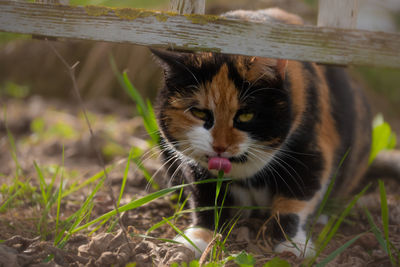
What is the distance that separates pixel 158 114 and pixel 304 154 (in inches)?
25.6

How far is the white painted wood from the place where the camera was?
1477 millimetres

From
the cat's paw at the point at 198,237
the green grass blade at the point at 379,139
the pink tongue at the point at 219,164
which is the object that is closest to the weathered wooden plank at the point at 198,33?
the pink tongue at the point at 219,164

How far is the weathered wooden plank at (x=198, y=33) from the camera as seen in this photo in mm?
1422

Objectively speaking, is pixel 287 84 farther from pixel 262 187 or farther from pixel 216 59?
pixel 262 187

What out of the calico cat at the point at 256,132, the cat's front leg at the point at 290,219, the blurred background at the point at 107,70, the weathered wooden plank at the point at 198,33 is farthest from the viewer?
the blurred background at the point at 107,70

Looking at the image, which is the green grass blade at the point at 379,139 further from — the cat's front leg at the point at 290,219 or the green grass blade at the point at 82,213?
the green grass blade at the point at 82,213

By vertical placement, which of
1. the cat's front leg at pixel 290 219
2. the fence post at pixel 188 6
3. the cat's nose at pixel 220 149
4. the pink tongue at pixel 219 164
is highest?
the fence post at pixel 188 6

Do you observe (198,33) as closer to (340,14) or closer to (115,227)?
(340,14)

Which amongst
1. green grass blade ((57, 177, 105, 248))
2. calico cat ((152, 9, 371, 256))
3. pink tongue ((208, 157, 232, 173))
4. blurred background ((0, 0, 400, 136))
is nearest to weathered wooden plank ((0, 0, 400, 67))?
calico cat ((152, 9, 371, 256))

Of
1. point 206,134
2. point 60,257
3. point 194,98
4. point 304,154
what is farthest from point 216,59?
point 60,257

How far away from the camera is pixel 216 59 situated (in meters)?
1.67

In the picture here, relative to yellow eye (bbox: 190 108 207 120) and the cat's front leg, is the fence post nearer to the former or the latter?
yellow eye (bbox: 190 108 207 120)

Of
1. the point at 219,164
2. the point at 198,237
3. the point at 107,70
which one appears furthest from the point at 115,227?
the point at 107,70

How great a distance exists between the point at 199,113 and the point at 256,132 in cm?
23
